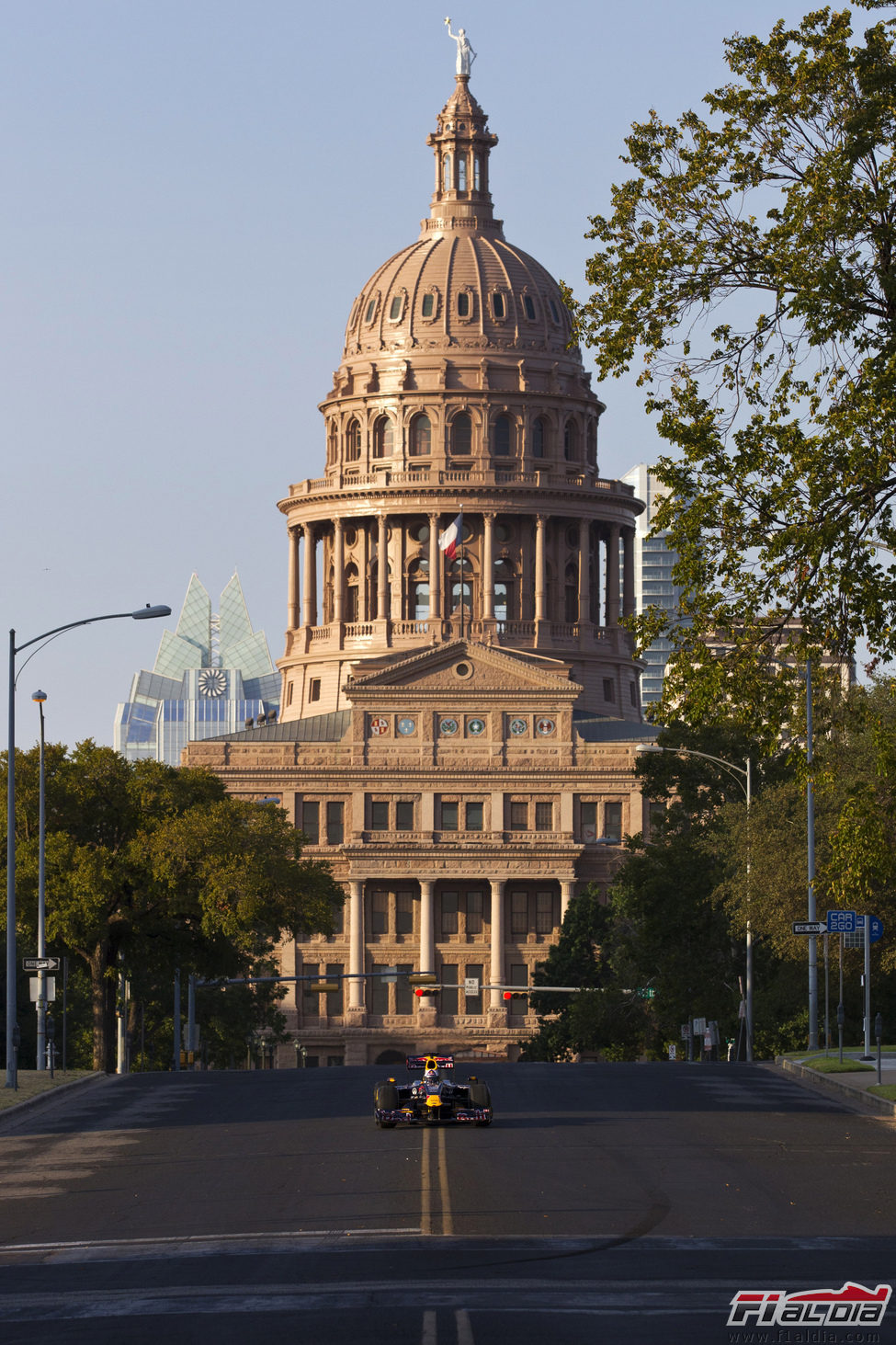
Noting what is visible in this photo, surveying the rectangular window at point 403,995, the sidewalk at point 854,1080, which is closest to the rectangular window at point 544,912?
the rectangular window at point 403,995

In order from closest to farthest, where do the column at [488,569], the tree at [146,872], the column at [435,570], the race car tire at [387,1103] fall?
the race car tire at [387,1103]
the tree at [146,872]
the column at [435,570]
the column at [488,569]

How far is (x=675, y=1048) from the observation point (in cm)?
8938

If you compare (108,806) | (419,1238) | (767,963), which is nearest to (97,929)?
(108,806)

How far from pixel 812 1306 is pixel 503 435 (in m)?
128

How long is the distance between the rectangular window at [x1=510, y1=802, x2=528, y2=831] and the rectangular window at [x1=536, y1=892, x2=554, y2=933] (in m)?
3.57

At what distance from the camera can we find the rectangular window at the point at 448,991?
123 metres

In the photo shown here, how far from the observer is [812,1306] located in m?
18.2

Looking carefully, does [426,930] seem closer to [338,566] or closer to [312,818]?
[312,818]

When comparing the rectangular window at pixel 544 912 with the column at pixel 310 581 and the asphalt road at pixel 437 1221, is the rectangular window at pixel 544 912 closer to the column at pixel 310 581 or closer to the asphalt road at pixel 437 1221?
the column at pixel 310 581

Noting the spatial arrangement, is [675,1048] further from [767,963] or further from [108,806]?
[108,806]

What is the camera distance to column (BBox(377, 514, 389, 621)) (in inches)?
5556

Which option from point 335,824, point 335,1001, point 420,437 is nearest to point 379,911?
point 335,824

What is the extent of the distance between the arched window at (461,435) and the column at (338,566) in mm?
8075

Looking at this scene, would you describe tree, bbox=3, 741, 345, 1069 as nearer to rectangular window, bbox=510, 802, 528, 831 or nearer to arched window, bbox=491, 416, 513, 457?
rectangular window, bbox=510, 802, 528, 831
